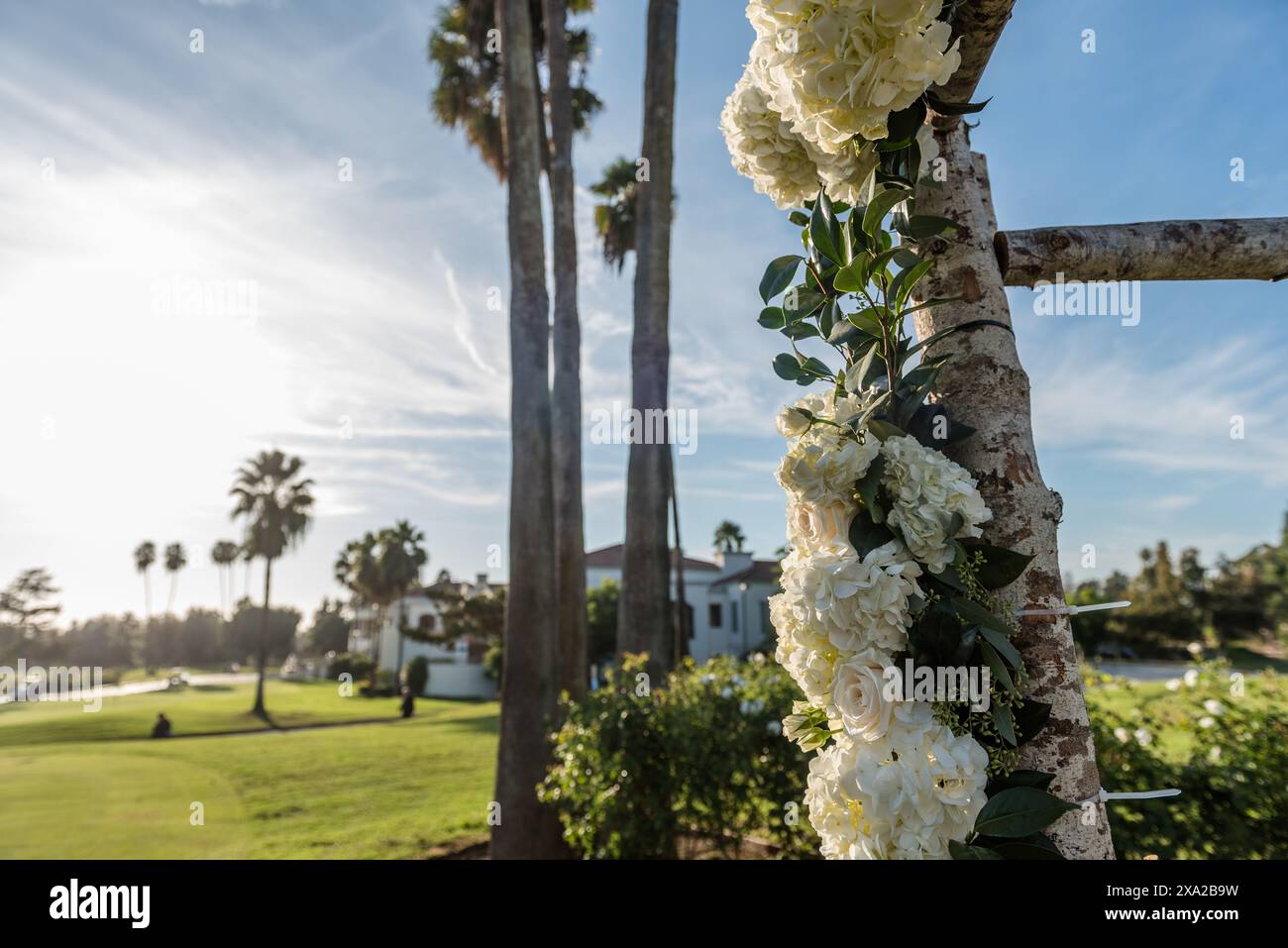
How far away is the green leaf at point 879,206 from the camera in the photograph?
1.17 metres

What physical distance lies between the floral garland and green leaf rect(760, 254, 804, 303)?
0.13 metres

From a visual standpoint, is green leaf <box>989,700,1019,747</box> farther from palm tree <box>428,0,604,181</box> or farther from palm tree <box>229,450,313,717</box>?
palm tree <box>229,450,313,717</box>

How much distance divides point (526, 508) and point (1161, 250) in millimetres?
5720

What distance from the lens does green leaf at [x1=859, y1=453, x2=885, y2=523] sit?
1096 mm

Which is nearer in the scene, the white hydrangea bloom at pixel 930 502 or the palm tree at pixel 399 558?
the white hydrangea bloom at pixel 930 502

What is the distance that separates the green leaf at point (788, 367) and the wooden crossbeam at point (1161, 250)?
43 cm

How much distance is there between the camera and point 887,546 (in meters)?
1.09

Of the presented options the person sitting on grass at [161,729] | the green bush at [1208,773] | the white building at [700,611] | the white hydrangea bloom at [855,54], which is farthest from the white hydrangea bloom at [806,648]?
the white building at [700,611]

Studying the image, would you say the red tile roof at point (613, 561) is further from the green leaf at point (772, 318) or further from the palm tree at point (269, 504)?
the green leaf at point (772, 318)

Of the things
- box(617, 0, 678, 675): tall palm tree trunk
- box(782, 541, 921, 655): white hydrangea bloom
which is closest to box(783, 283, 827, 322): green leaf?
box(782, 541, 921, 655): white hydrangea bloom

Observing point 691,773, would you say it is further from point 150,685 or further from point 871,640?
point 150,685

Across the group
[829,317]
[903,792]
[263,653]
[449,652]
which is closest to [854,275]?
[829,317]
